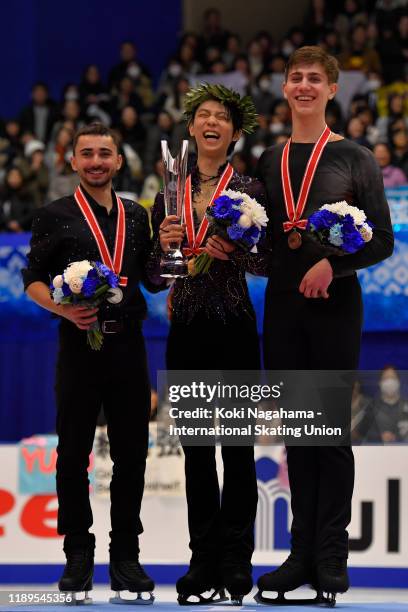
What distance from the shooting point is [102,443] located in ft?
21.6

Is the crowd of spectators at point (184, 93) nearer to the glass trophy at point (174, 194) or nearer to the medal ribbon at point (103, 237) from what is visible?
the medal ribbon at point (103, 237)

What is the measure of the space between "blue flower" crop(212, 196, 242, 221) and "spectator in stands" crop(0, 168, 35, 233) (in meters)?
8.08

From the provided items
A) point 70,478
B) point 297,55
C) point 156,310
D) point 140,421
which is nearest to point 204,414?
point 140,421

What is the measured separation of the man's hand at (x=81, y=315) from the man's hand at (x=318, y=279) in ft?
2.86

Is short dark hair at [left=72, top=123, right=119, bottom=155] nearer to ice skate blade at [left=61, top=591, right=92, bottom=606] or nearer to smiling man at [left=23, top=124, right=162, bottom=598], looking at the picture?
smiling man at [left=23, top=124, right=162, bottom=598]

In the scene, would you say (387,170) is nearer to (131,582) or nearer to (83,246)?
(83,246)

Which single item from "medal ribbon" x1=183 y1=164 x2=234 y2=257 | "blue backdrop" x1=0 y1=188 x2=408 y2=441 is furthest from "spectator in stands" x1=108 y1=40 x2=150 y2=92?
"medal ribbon" x1=183 y1=164 x2=234 y2=257

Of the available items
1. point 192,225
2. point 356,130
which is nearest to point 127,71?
point 356,130

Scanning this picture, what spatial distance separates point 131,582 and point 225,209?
159 cm

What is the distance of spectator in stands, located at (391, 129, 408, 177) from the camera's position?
11.8 m

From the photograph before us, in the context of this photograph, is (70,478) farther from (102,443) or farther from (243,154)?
(243,154)

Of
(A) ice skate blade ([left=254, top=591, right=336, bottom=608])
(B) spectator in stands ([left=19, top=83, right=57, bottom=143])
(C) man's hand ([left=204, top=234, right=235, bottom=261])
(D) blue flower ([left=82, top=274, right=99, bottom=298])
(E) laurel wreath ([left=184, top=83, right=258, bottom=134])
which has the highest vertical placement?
(B) spectator in stands ([left=19, top=83, right=57, bottom=143])

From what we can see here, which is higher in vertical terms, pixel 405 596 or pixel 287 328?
pixel 287 328

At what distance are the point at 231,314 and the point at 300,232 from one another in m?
0.44
